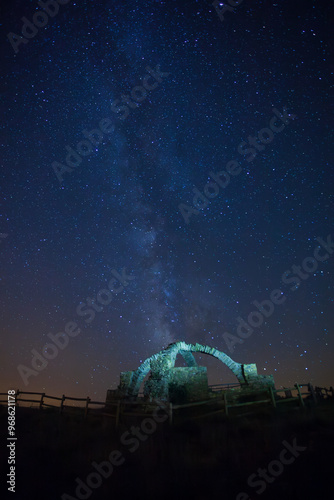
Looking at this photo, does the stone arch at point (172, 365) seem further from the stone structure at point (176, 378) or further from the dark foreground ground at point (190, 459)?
the dark foreground ground at point (190, 459)

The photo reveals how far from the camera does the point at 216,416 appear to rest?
12102mm

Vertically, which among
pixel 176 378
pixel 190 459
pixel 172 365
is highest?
pixel 172 365

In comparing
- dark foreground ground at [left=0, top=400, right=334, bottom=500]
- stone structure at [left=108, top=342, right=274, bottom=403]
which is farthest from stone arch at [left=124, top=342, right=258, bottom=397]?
dark foreground ground at [left=0, top=400, right=334, bottom=500]

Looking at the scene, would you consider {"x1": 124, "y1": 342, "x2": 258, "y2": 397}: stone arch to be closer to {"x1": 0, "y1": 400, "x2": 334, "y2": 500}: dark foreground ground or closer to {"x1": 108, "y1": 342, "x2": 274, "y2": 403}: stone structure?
{"x1": 108, "y1": 342, "x2": 274, "y2": 403}: stone structure

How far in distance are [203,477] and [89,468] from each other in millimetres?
3798

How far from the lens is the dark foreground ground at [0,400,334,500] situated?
7246 mm

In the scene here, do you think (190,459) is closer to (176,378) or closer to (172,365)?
(176,378)

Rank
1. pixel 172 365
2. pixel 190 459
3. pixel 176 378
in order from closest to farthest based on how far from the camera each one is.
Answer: pixel 190 459, pixel 176 378, pixel 172 365

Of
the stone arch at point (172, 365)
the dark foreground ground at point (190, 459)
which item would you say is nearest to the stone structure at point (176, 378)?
the stone arch at point (172, 365)

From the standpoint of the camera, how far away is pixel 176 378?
15.0 metres

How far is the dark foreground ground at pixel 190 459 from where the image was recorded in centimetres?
725

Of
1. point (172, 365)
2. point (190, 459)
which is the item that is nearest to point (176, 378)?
point (172, 365)

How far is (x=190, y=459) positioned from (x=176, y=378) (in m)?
6.44

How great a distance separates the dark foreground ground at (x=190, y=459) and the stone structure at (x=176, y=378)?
3.39 m
